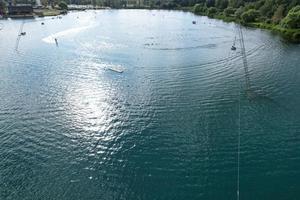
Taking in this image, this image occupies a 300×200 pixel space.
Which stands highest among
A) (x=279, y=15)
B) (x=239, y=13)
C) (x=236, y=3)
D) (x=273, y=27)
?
(x=279, y=15)

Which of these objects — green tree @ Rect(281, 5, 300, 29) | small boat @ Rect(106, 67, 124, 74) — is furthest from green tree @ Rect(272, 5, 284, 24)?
small boat @ Rect(106, 67, 124, 74)

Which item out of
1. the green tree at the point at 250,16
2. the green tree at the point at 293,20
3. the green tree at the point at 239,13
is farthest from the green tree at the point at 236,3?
the green tree at the point at 293,20

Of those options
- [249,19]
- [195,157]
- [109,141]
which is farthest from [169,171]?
[249,19]

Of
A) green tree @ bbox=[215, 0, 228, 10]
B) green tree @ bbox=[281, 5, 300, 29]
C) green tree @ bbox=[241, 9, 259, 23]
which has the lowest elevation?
green tree @ bbox=[215, 0, 228, 10]

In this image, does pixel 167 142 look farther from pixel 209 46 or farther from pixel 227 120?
pixel 209 46

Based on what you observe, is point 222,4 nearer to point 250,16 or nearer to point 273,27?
point 250,16

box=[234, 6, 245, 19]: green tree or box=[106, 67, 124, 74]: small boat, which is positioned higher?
box=[106, 67, 124, 74]: small boat

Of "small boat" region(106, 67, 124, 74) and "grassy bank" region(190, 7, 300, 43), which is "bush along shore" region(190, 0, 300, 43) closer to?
"grassy bank" region(190, 7, 300, 43)

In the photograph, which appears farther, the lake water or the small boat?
the small boat

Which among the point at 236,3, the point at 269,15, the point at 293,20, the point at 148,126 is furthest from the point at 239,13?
the point at 148,126
